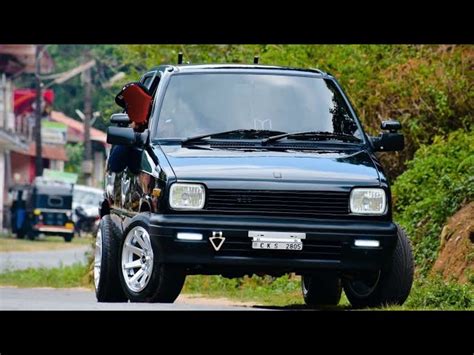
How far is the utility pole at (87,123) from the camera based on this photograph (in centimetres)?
6431

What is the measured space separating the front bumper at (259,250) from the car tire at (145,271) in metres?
0.16

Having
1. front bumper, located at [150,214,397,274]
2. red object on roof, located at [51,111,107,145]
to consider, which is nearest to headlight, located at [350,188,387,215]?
front bumper, located at [150,214,397,274]

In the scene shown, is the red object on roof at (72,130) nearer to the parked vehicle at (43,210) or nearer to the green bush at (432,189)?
the parked vehicle at (43,210)

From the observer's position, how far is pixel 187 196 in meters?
12.1

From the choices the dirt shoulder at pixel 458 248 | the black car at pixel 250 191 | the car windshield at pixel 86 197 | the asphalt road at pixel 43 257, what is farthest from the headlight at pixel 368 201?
the car windshield at pixel 86 197

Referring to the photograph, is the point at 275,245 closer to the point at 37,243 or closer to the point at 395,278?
the point at 395,278

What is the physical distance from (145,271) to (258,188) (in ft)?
3.95

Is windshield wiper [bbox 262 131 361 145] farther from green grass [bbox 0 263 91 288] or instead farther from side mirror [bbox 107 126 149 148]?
green grass [bbox 0 263 91 288]

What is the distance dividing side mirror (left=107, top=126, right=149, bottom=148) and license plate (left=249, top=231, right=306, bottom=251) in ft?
5.40

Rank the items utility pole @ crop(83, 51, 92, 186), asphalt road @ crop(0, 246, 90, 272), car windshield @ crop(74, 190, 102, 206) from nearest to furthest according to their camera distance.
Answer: asphalt road @ crop(0, 246, 90, 272), utility pole @ crop(83, 51, 92, 186), car windshield @ crop(74, 190, 102, 206)

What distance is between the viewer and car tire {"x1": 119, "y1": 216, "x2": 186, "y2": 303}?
1223cm

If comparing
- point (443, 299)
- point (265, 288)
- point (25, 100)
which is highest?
point (25, 100)

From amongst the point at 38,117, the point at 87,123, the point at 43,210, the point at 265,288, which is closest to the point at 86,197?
the point at 87,123
